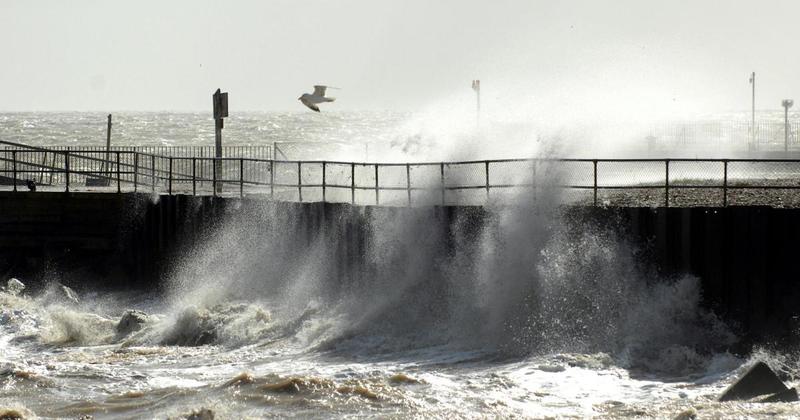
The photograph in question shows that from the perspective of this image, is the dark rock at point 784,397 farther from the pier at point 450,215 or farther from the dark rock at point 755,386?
the pier at point 450,215

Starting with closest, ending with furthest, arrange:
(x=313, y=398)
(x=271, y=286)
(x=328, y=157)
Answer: (x=313, y=398) → (x=271, y=286) → (x=328, y=157)

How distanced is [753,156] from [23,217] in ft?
85.7

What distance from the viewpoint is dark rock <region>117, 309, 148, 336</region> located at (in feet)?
78.8

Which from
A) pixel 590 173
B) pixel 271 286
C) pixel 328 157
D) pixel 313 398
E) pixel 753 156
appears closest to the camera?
pixel 313 398

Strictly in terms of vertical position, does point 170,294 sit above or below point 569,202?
below

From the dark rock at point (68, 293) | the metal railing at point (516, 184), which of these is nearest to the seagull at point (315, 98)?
the metal railing at point (516, 184)

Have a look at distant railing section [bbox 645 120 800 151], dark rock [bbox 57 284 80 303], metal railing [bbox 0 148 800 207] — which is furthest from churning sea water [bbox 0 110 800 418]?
distant railing section [bbox 645 120 800 151]

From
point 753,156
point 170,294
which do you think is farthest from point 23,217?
point 753,156

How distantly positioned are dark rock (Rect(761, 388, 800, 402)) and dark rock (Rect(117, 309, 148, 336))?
490 inches

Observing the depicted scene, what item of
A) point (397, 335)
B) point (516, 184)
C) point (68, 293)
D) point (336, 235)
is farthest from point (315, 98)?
point (397, 335)

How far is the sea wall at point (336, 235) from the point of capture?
19422 mm

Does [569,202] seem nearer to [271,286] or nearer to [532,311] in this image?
[532,311]

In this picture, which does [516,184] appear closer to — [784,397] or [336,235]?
[336,235]

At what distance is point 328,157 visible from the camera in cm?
4928
